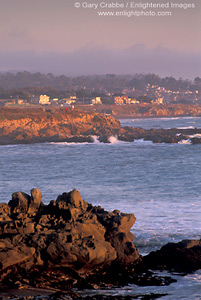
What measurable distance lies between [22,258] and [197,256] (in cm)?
528

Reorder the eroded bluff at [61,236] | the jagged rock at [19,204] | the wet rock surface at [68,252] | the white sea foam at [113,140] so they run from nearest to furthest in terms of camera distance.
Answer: the wet rock surface at [68,252]
the eroded bluff at [61,236]
the jagged rock at [19,204]
the white sea foam at [113,140]

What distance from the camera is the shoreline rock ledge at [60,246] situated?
14266 mm

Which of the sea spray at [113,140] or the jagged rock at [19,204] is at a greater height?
the jagged rock at [19,204]

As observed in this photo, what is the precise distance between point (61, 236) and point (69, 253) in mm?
551

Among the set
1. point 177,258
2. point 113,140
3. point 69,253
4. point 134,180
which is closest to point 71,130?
point 113,140

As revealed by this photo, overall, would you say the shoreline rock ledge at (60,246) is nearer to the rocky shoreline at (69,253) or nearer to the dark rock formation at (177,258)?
the rocky shoreline at (69,253)

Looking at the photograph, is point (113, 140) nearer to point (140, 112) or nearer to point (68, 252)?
point (68, 252)

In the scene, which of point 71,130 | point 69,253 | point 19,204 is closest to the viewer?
point 69,253

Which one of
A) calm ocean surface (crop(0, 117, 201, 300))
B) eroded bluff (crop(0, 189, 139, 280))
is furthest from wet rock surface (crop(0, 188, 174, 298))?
calm ocean surface (crop(0, 117, 201, 300))

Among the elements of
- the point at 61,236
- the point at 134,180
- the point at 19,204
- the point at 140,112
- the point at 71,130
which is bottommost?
the point at 134,180

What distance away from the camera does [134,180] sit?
4084 centimetres

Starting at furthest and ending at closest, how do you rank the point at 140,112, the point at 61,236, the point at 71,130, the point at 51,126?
the point at 140,112 → the point at 51,126 → the point at 71,130 → the point at 61,236

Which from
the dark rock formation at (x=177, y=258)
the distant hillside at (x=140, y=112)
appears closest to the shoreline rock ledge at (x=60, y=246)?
the dark rock formation at (x=177, y=258)

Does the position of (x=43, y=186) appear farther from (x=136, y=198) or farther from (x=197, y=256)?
(x=197, y=256)
